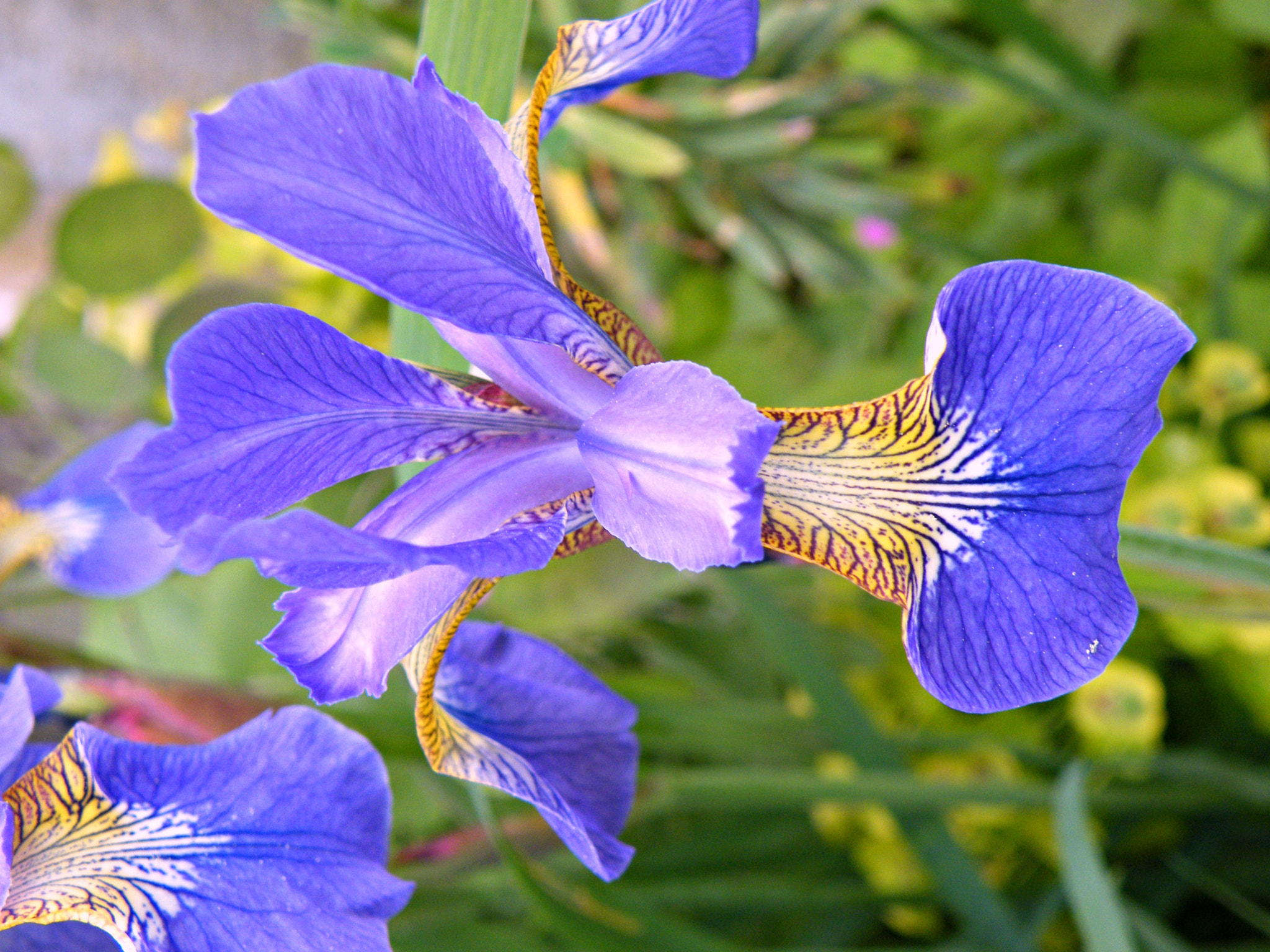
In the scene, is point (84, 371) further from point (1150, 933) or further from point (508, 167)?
point (1150, 933)

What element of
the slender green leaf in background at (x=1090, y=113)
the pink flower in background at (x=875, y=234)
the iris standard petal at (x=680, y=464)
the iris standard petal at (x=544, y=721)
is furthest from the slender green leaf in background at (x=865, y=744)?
the pink flower in background at (x=875, y=234)

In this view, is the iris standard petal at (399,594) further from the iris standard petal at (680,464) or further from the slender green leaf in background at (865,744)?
the slender green leaf in background at (865,744)

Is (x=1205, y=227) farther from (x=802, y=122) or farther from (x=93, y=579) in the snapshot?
(x=93, y=579)

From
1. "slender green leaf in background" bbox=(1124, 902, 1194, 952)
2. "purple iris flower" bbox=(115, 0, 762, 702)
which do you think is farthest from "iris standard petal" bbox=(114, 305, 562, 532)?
"slender green leaf in background" bbox=(1124, 902, 1194, 952)

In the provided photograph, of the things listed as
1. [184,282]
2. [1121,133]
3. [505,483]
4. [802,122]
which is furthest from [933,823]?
[184,282]

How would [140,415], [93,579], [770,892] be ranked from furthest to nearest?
[140,415]
[770,892]
[93,579]

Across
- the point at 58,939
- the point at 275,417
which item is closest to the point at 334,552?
the point at 275,417
